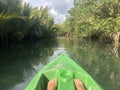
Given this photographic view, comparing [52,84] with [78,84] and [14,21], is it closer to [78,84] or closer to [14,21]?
[78,84]

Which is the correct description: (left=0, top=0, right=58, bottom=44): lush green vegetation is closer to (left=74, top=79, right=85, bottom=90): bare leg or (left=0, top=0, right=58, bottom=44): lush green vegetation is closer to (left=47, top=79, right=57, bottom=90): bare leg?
(left=47, top=79, right=57, bottom=90): bare leg

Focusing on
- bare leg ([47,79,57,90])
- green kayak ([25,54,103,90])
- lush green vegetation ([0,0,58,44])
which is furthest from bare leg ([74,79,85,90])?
lush green vegetation ([0,0,58,44])

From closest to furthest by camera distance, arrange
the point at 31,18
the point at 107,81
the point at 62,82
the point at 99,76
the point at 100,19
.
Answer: the point at 62,82
the point at 107,81
the point at 99,76
the point at 100,19
the point at 31,18

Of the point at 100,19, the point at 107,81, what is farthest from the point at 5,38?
the point at 107,81

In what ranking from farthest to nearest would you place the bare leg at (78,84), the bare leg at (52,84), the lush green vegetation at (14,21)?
the lush green vegetation at (14,21)
the bare leg at (52,84)
the bare leg at (78,84)

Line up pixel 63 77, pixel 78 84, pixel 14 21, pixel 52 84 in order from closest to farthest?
pixel 78 84
pixel 52 84
pixel 63 77
pixel 14 21

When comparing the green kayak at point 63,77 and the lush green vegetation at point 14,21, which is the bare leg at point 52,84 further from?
the lush green vegetation at point 14,21

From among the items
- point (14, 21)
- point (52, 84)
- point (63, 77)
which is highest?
point (14, 21)

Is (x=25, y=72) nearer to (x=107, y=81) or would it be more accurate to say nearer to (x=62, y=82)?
(x=107, y=81)

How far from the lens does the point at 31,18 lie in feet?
122

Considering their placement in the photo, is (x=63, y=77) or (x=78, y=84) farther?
(x=63, y=77)

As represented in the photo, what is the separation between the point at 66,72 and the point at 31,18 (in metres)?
30.7

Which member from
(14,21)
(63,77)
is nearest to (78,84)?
(63,77)

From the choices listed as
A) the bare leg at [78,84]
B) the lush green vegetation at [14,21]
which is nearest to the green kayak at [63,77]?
the bare leg at [78,84]
